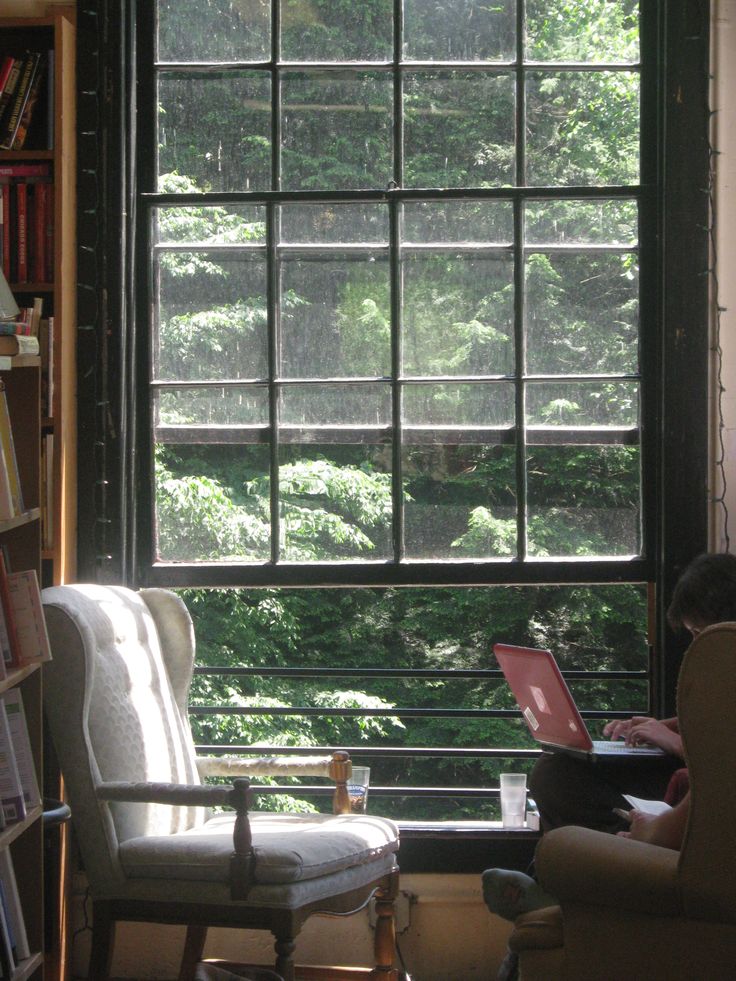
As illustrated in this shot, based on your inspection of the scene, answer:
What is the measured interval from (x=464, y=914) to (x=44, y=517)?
5.64 ft

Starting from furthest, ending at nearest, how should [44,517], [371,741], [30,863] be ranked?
[371,741]
[44,517]
[30,863]

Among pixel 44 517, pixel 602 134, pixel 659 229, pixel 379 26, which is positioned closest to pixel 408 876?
pixel 44 517

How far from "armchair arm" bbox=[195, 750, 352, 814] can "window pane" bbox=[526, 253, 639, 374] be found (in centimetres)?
135

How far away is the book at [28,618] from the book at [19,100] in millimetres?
1444

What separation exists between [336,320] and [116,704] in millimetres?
1406

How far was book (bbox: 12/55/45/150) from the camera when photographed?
3.48 meters

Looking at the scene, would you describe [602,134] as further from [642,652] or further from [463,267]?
[642,652]

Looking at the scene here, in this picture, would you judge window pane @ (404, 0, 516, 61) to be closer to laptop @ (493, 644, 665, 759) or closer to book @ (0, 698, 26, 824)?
laptop @ (493, 644, 665, 759)

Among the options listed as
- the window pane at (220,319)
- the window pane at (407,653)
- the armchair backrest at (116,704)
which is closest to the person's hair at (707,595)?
the armchair backrest at (116,704)

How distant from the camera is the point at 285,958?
103 inches

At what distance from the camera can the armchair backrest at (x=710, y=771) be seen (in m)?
2.16

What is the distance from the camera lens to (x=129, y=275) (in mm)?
3674

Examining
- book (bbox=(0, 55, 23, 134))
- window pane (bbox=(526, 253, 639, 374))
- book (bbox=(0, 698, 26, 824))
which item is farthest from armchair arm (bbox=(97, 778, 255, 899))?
book (bbox=(0, 55, 23, 134))

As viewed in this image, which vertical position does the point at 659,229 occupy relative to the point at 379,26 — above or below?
below
